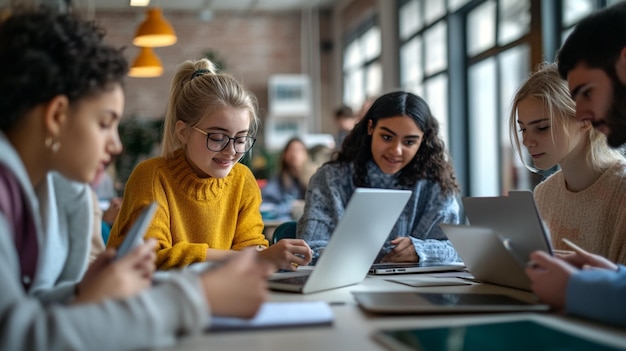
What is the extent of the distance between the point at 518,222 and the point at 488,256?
0.13 m

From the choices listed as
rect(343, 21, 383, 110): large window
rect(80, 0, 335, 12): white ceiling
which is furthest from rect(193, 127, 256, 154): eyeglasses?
rect(80, 0, 335, 12): white ceiling

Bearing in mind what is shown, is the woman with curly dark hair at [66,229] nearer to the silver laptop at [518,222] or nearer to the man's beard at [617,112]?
the silver laptop at [518,222]

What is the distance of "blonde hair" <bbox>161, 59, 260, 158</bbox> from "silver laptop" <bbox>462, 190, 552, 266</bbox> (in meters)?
0.87

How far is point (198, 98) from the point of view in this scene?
216 cm

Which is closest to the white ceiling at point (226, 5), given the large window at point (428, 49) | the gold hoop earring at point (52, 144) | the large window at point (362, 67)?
the large window at point (362, 67)

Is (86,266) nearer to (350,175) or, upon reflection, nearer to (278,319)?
(278,319)

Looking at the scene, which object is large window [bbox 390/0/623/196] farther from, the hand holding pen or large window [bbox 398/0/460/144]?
the hand holding pen

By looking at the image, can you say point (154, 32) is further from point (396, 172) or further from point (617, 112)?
point (617, 112)

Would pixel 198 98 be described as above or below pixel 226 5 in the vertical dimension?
below

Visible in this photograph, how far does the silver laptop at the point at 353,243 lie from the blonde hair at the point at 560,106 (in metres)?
0.70

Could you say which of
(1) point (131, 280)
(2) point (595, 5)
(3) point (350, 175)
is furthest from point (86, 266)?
(2) point (595, 5)

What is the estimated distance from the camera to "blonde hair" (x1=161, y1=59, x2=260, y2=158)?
215 cm

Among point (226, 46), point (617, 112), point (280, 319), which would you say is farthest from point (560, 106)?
point (226, 46)

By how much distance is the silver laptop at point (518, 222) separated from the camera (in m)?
1.41
